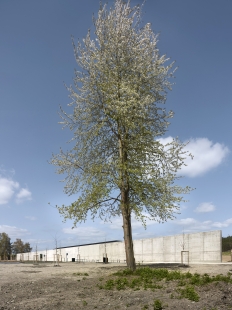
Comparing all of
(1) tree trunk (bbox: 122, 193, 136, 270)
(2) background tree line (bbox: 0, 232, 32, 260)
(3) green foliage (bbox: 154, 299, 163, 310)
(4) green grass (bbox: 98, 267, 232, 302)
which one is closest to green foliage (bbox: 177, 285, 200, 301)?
(4) green grass (bbox: 98, 267, 232, 302)

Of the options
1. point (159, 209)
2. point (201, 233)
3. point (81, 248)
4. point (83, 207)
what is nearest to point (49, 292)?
point (83, 207)

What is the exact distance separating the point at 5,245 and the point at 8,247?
9.49 feet

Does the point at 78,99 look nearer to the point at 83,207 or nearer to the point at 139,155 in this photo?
the point at 139,155

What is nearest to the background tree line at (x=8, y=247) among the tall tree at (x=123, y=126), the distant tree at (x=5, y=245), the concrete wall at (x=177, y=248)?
the distant tree at (x=5, y=245)

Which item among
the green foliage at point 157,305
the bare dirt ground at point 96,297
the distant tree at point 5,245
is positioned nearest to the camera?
the green foliage at point 157,305

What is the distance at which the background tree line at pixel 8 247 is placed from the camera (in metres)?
86.3

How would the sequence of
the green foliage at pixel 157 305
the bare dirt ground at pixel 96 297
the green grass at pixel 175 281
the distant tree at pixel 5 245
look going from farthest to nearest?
the distant tree at pixel 5 245, the green grass at pixel 175 281, the bare dirt ground at pixel 96 297, the green foliage at pixel 157 305

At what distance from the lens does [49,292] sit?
1128 centimetres

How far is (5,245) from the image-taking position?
287ft

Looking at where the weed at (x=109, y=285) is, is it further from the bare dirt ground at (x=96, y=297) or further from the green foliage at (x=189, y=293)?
the green foliage at (x=189, y=293)

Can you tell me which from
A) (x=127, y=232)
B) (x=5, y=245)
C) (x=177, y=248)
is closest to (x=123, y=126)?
(x=127, y=232)

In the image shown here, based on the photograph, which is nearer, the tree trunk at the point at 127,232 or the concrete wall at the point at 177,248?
the tree trunk at the point at 127,232

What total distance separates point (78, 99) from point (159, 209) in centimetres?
725

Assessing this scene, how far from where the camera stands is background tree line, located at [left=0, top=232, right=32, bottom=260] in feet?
283
